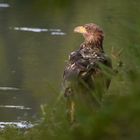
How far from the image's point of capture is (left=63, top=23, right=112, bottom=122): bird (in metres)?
3.84

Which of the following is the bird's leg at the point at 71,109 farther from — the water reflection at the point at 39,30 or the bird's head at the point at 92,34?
the water reflection at the point at 39,30

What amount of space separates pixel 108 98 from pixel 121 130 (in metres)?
0.60

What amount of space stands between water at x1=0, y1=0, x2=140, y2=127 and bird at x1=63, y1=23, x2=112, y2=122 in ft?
0.47

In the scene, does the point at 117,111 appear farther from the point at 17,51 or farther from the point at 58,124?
the point at 17,51

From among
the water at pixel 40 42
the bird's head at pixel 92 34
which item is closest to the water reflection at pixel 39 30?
the water at pixel 40 42

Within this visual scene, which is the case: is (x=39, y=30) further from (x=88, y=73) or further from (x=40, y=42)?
(x=88, y=73)

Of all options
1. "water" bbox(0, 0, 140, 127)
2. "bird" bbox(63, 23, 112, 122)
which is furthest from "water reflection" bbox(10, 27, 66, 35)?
"bird" bbox(63, 23, 112, 122)

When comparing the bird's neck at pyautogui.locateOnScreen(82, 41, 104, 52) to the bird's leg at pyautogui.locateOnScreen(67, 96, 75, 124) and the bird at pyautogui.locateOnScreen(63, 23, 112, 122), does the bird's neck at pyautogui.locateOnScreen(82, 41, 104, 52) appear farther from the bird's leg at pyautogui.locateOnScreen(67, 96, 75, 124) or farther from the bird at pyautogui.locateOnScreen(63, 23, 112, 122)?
the bird's leg at pyautogui.locateOnScreen(67, 96, 75, 124)

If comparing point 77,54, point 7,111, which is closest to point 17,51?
point 7,111

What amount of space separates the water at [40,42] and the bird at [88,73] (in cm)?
14

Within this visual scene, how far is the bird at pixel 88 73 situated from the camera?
3.84 meters

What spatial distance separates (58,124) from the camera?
12.3ft

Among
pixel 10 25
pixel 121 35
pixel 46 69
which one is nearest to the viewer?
pixel 121 35

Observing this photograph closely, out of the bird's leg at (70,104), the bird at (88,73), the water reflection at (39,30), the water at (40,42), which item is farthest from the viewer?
the water reflection at (39,30)
